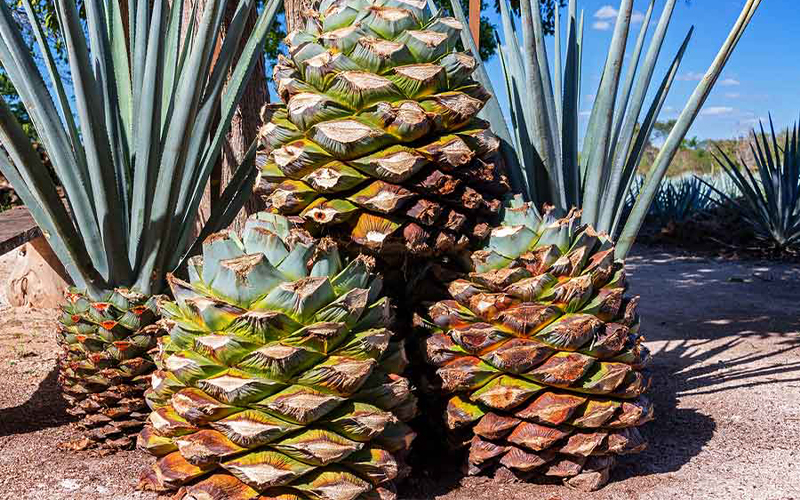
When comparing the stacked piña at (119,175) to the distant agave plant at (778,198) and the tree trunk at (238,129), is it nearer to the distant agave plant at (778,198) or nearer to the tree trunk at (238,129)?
the tree trunk at (238,129)

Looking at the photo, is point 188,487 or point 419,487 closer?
point 188,487

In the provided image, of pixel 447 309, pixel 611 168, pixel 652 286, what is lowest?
pixel 652 286

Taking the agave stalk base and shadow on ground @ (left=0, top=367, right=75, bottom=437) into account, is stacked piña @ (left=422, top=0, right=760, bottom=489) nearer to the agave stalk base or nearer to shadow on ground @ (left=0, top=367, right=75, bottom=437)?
the agave stalk base

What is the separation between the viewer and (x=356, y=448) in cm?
165

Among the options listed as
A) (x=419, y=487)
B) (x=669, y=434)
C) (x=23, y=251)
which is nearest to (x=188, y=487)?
(x=419, y=487)

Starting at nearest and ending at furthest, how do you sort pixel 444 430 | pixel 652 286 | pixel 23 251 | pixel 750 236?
pixel 444 430 → pixel 23 251 → pixel 652 286 → pixel 750 236

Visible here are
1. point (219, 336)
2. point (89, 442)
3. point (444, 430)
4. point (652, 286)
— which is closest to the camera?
point (219, 336)

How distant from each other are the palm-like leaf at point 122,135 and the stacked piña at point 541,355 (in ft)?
3.41

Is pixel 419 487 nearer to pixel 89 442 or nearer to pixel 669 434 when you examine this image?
pixel 669 434

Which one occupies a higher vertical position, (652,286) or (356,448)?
(356,448)

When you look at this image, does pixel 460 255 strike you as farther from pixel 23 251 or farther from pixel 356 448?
pixel 23 251

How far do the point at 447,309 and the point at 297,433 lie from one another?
62 cm

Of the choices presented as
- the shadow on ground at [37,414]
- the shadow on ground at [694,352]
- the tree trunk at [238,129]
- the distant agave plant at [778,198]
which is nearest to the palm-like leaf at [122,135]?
the shadow on ground at [37,414]

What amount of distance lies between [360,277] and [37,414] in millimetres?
1958
